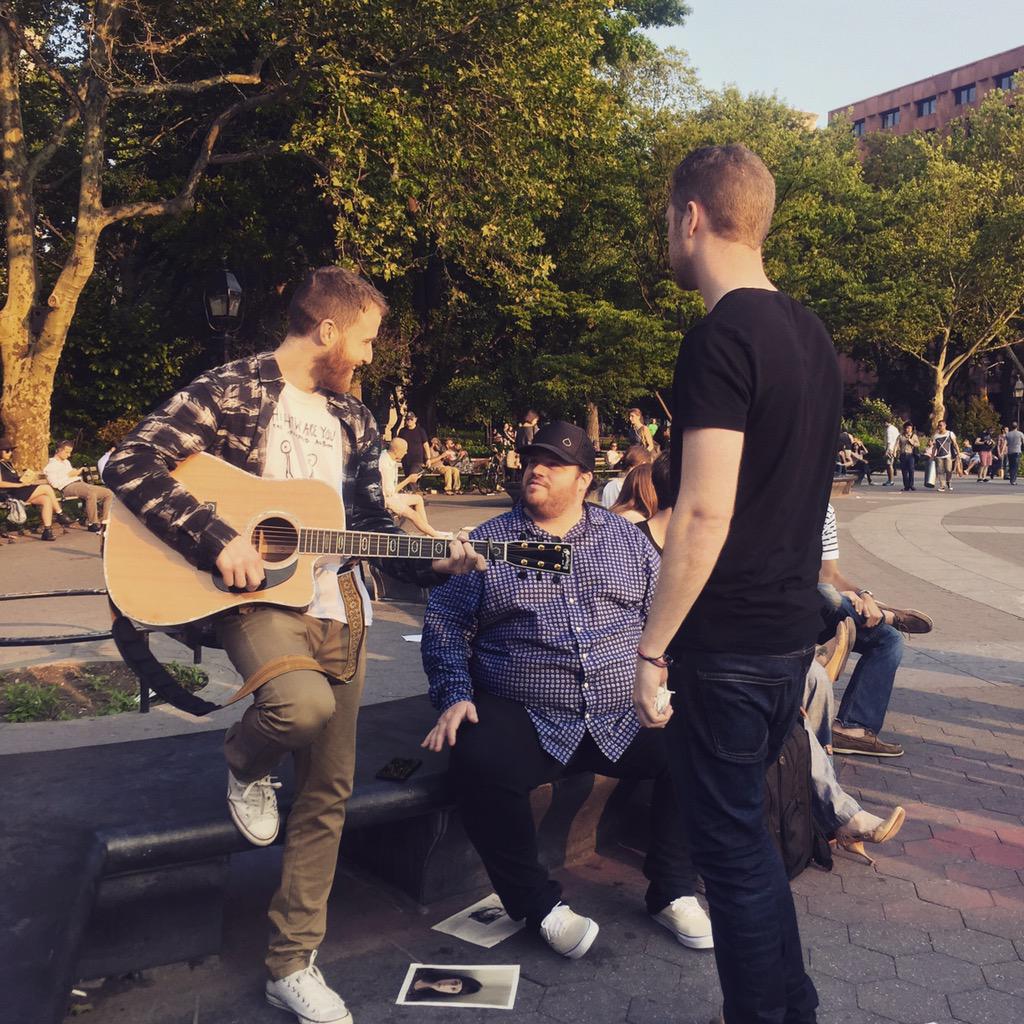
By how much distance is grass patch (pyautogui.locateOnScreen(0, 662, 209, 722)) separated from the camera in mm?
5754

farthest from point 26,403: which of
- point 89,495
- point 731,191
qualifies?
point 731,191

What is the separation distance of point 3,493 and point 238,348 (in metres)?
12.5

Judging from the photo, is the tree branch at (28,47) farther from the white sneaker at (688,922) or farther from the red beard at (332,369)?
the white sneaker at (688,922)

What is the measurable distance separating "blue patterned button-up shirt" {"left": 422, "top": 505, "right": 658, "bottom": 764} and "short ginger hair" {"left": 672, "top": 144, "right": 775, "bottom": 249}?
1541 millimetres

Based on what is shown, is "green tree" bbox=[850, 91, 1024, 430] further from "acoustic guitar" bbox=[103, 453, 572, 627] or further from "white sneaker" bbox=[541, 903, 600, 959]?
"acoustic guitar" bbox=[103, 453, 572, 627]

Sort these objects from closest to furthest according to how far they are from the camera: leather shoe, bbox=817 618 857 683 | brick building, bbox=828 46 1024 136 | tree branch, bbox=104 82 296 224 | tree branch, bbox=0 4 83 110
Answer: leather shoe, bbox=817 618 857 683
tree branch, bbox=0 4 83 110
tree branch, bbox=104 82 296 224
brick building, bbox=828 46 1024 136

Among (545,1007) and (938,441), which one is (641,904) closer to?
(545,1007)

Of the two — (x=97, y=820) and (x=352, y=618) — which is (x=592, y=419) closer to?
(x=352, y=618)

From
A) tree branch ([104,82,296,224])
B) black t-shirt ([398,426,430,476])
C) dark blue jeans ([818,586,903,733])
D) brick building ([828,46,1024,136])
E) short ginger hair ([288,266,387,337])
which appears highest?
brick building ([828,46,1024,136])

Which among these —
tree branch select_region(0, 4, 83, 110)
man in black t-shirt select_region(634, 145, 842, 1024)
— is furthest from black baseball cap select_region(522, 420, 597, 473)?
tree branch select_region(0, 4, 83, 110)

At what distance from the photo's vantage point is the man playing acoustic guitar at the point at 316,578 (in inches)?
108

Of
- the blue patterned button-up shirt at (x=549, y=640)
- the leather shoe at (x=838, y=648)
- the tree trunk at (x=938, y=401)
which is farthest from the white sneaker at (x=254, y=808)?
the tree trunk at (x=938, y=401)

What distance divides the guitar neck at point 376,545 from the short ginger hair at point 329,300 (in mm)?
615

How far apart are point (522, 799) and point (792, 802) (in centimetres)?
105
